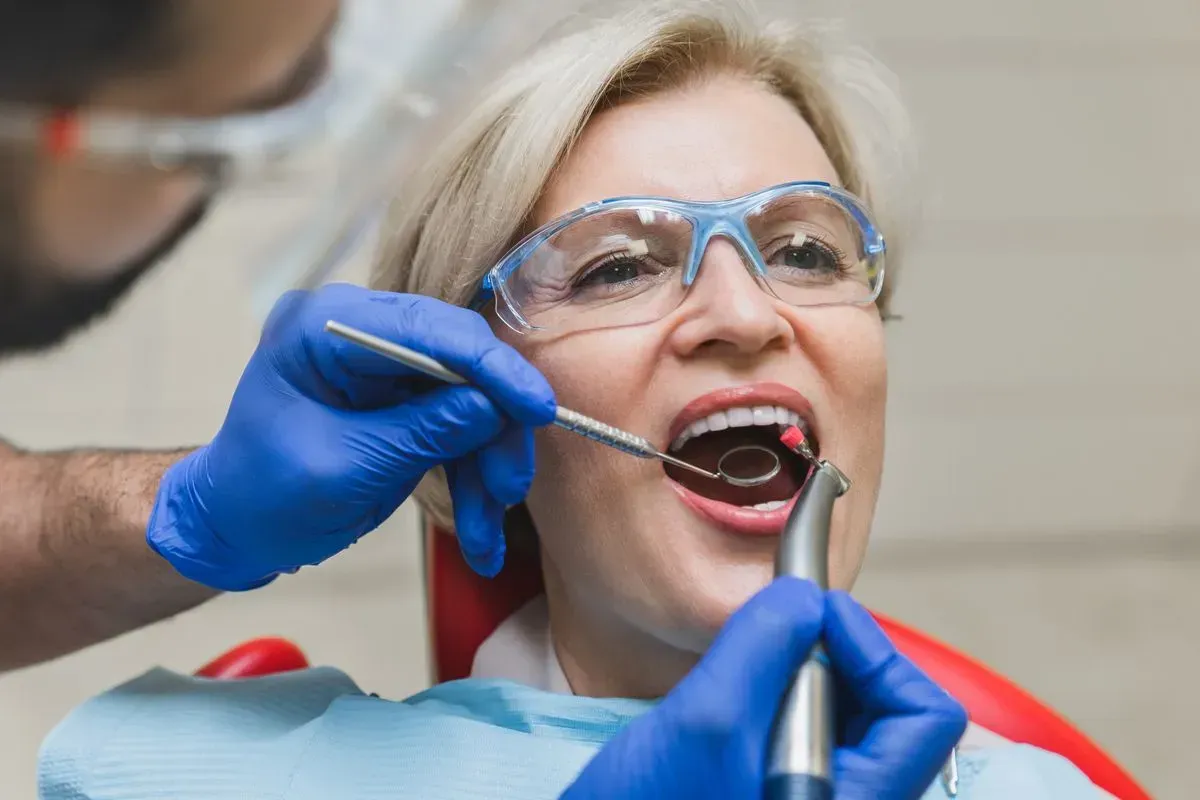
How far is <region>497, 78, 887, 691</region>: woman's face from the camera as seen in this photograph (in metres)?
1.12

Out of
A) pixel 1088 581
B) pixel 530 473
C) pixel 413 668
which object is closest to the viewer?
pixel 530 473

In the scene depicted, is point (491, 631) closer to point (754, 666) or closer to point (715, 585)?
point (715, 585)

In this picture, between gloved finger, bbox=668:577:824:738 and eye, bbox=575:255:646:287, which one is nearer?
gloved finger, bbox=668:577:824:738

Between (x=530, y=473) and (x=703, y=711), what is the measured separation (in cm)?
28

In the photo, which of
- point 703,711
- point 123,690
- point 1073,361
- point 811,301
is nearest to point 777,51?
point 811,301

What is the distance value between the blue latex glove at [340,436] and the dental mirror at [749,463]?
0.27 m

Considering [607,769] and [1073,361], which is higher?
[1073,361]

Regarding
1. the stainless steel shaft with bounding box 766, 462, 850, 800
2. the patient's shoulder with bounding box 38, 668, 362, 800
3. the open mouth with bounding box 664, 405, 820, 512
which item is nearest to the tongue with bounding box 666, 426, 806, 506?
the open mouth with bounding box 664, 405, 820, 512

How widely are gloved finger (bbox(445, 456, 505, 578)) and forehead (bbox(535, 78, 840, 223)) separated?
294 mm

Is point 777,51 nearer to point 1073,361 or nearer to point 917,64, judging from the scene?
point 917,64

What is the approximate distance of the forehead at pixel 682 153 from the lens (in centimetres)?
118

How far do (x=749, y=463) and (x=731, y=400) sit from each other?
0.50ft

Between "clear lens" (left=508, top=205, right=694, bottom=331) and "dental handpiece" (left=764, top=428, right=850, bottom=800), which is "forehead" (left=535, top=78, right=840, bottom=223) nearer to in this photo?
"clear lens" (left=508, top=205, right=694, bottom=331)

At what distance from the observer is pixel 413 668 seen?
219cm
